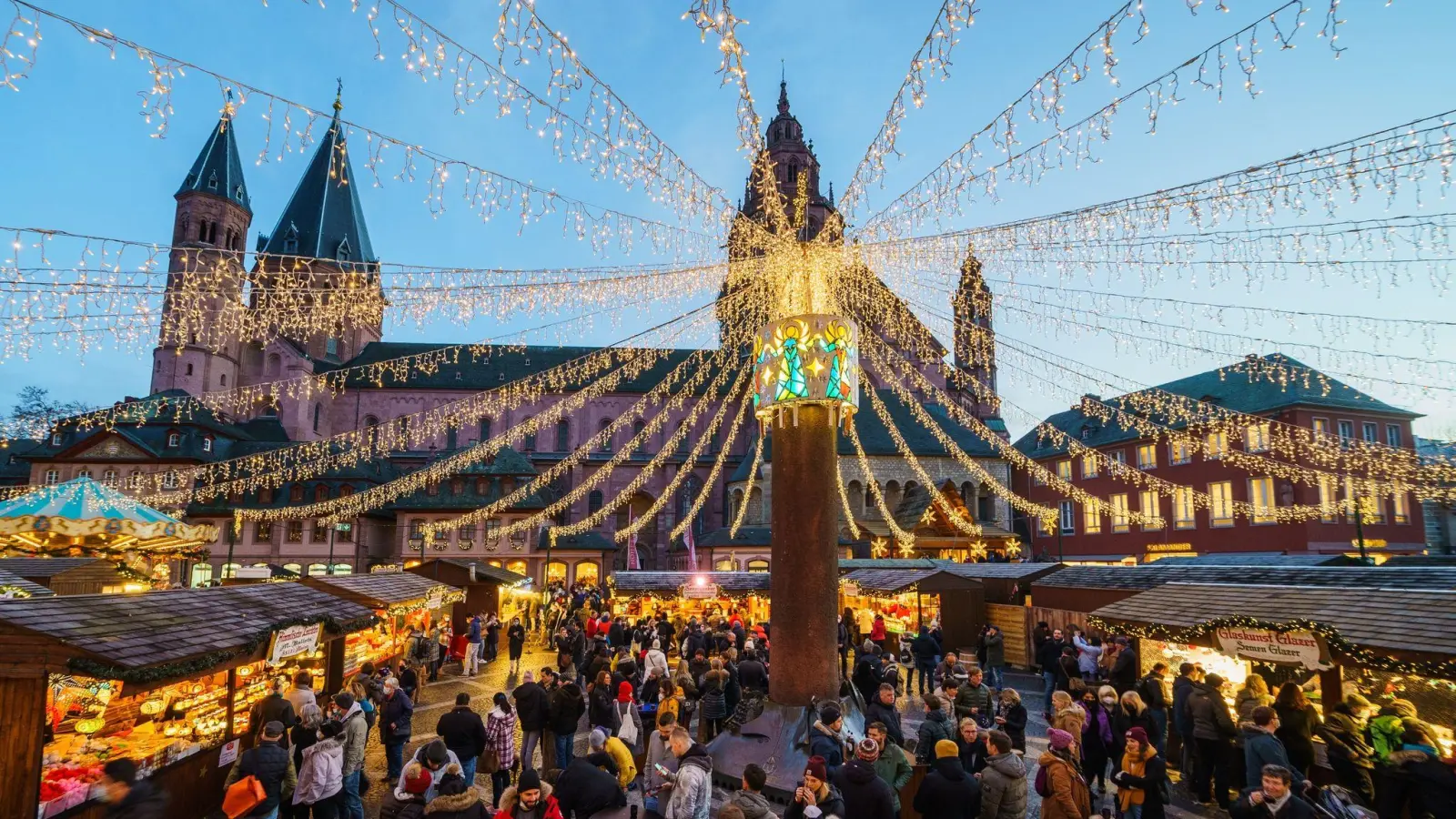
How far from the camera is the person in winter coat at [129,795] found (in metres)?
5.30

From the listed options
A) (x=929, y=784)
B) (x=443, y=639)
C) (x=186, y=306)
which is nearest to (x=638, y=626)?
(x=443, y=639)

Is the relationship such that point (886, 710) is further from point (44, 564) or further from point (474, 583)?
point (44, 564)

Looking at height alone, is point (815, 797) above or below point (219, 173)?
below

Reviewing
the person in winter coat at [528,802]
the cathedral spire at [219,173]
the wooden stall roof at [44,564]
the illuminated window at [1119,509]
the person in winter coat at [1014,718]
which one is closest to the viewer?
the person in winter coat at [528,802]

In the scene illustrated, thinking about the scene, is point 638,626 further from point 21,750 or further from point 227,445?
point 227,445

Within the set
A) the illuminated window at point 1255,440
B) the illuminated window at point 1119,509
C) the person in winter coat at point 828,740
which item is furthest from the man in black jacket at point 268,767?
the illuminated window at point 1119,509

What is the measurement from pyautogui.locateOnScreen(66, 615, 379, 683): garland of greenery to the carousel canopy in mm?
8302

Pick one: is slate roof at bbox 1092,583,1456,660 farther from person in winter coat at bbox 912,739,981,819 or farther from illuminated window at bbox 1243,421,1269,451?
illuminated window at bbox 1243,421,1269,451

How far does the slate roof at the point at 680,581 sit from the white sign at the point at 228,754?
13.6 meters

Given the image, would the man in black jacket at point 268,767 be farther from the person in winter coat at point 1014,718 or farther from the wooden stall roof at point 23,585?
the wooden stall roof at point 23,585

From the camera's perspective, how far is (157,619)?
319 inches

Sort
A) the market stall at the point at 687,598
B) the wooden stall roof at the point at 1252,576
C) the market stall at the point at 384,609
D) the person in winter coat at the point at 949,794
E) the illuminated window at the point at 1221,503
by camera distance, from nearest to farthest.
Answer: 1. the person in winter coat at the point at 949,794
2. the wooden stall roof at the point at 1252,576
3. the market stall at the point at 384,609
4. the market stall at the point at 687,598
5. the illuminated window at the point at 1221,503

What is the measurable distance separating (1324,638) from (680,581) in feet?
56.2

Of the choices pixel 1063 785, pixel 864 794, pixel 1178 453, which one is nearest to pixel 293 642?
pixel 864 794
